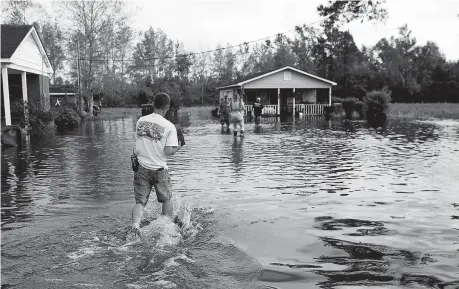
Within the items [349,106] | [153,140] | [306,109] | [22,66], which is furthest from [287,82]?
[153,140]

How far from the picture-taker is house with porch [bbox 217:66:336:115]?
141 feet

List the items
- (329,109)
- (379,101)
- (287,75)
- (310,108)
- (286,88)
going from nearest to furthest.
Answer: (379,101) < (329,109) < (310,108) < (287,75) < (286,88)

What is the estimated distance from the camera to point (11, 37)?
23.7m

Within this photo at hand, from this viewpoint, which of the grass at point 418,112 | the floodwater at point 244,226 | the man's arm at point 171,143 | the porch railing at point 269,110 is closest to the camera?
the floodwater at point 244,226

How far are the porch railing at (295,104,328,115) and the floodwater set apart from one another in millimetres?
30755

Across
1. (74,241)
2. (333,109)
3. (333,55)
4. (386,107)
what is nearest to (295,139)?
(74,241)

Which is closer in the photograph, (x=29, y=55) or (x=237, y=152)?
(x=237, y=152)

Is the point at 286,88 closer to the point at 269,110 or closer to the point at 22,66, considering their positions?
the point at 269,110

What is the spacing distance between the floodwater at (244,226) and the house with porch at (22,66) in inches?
371

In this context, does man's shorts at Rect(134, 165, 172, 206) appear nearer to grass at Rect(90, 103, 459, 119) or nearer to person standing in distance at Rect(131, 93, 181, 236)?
person standing in distance at Rect(131, 93, 181, 236)

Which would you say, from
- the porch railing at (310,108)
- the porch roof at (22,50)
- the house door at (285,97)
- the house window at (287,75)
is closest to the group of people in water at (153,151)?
the porch roof at (22,50)

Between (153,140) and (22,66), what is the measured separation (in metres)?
20.3

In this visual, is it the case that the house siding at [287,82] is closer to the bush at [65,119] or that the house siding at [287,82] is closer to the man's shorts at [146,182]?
the bush at [65,119]

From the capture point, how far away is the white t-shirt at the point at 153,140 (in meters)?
5.71
